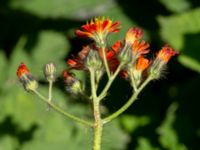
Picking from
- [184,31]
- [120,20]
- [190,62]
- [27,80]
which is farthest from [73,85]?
[120,20]

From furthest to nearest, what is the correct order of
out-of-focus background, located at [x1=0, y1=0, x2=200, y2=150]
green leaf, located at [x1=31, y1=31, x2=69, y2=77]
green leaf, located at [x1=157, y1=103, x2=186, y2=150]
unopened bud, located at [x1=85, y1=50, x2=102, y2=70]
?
green leaf, located at [x1=31, y1=31, x2=69, y2=77]
out-of-focus background, located at [x1=0, y1=0, x2=200, y2=150]
green leaf, located at [x1=157, y1=103, x2=186, y2=150]
unopened bud, located at [x1=85, y1=50, x2=102, y2=70]

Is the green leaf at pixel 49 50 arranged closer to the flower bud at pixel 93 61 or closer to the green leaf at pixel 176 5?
the green leaf at pixel 176 5

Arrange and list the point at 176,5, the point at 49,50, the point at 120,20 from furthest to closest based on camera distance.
A: the point at 49,50
the point at 120,20
the point at 176,5

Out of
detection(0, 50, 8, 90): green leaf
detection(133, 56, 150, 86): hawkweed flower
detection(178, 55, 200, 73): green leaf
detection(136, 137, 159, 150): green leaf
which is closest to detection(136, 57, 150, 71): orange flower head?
detection(133, 56, 150, 86): hawkweed flower

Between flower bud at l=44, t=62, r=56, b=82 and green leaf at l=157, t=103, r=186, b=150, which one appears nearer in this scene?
flower bud at l=44, t=62, r=56, b=82

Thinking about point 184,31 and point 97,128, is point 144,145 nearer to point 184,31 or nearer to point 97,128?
point 184,31

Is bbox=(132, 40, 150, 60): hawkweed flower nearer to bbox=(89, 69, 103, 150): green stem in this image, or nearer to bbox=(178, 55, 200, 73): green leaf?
bbox=(89, 69, 103, 150): green stem

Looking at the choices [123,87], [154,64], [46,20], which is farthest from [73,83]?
[46,20]
